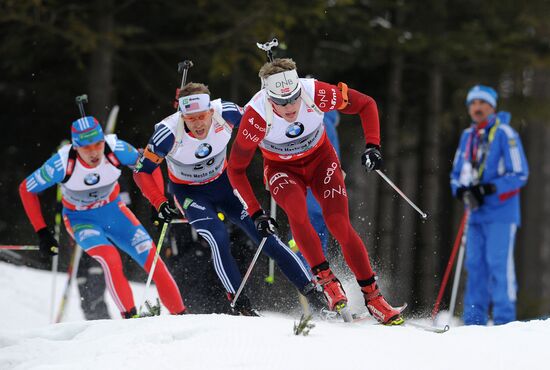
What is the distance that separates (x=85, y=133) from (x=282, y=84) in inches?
89.6

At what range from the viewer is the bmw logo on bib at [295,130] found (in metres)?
7.14

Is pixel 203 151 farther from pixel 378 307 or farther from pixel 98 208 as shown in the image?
pixel 378 307

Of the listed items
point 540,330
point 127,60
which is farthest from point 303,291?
point 127,60

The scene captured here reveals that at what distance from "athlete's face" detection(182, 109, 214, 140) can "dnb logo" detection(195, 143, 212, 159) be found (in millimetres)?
106

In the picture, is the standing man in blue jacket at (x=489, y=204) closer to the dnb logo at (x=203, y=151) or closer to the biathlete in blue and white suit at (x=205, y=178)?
the biathlete in blue and white suit at (x=205, y=178)

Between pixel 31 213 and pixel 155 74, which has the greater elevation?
pixel 155 74

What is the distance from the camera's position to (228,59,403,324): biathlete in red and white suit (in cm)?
686

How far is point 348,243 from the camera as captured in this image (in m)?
6.91

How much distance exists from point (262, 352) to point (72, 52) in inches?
341

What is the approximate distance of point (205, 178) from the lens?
802cm

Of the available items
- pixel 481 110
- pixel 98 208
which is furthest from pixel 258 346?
pixel 481 110

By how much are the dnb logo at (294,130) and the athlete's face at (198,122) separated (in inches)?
33.0

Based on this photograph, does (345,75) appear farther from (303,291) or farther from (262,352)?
(262,352)

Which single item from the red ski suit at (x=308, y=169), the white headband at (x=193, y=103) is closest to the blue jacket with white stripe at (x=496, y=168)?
the red ski suit at (x=308, y=169)
